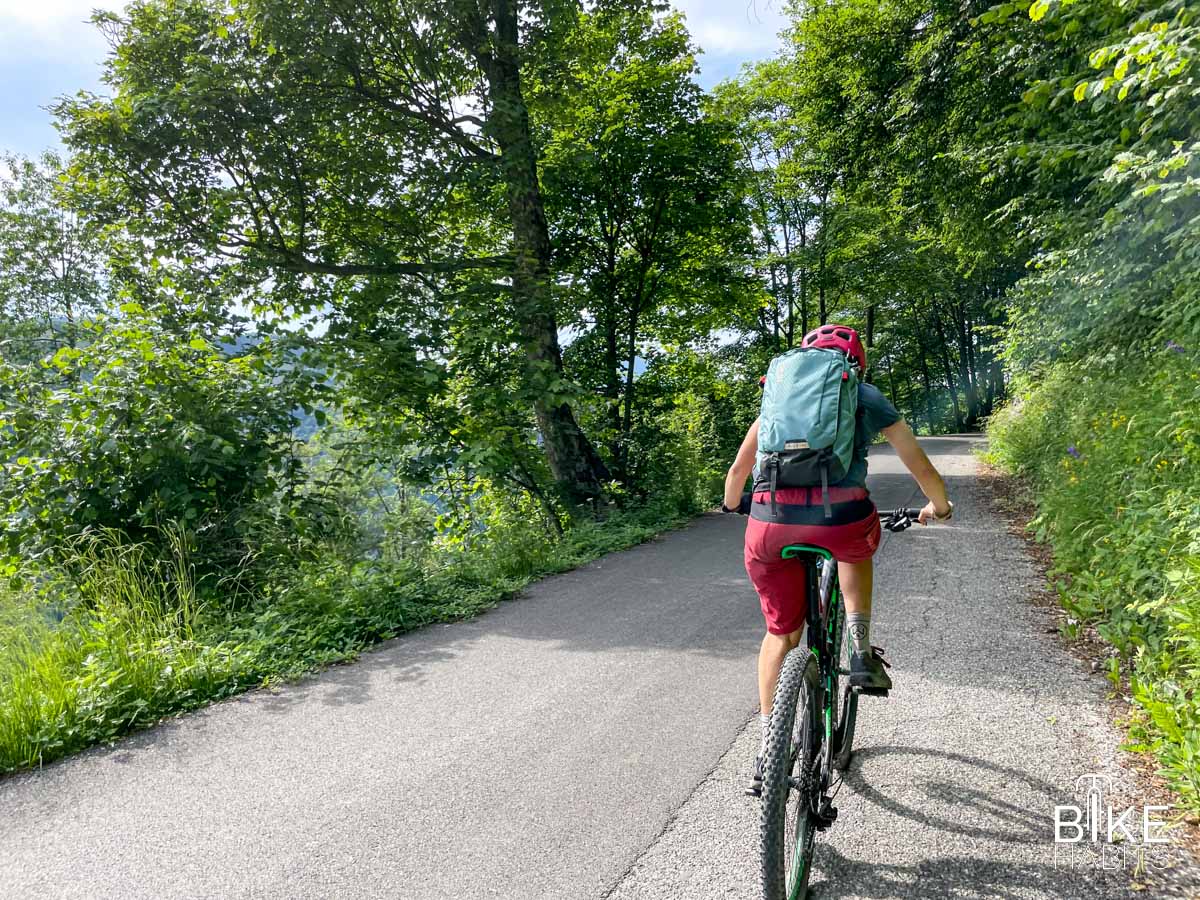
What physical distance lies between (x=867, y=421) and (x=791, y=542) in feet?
1.85

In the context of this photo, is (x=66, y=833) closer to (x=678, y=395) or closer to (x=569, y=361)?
(x=569, y=361)

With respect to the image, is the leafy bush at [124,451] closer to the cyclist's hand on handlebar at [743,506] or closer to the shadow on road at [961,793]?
the cyclist's hand on handlebar at [743,506]

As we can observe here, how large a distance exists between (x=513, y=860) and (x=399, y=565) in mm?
4397

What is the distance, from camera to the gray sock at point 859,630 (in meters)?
2.76

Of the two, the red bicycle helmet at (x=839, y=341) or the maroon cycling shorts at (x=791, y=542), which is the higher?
the red bicycle helmet at (x=839, y=341)

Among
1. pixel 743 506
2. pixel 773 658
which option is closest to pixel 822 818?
pixel 773 658

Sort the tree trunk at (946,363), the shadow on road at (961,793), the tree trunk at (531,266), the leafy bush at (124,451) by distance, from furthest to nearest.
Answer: the tree trunk at (946,363)
the tree trunk at (531,266)
the leafy bush at (124,451)
the shadow on road at (961,793)

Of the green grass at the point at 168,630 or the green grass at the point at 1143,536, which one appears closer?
the green grass at the point at 1143,536

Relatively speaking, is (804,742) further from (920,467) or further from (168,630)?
(168,630)

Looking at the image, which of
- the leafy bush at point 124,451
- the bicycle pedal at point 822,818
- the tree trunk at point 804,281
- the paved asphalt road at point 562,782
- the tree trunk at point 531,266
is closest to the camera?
the bicycle pedal at point 822,818

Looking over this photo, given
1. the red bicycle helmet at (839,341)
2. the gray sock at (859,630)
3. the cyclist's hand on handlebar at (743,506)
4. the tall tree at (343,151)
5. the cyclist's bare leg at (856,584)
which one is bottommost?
the gray sock at (859,630)

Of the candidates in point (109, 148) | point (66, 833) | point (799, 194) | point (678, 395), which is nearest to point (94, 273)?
point (109, 148)

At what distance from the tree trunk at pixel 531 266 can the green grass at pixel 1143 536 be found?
5833 millimetres

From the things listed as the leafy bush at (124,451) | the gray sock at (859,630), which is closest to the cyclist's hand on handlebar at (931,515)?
the gray sock at (859,630)
